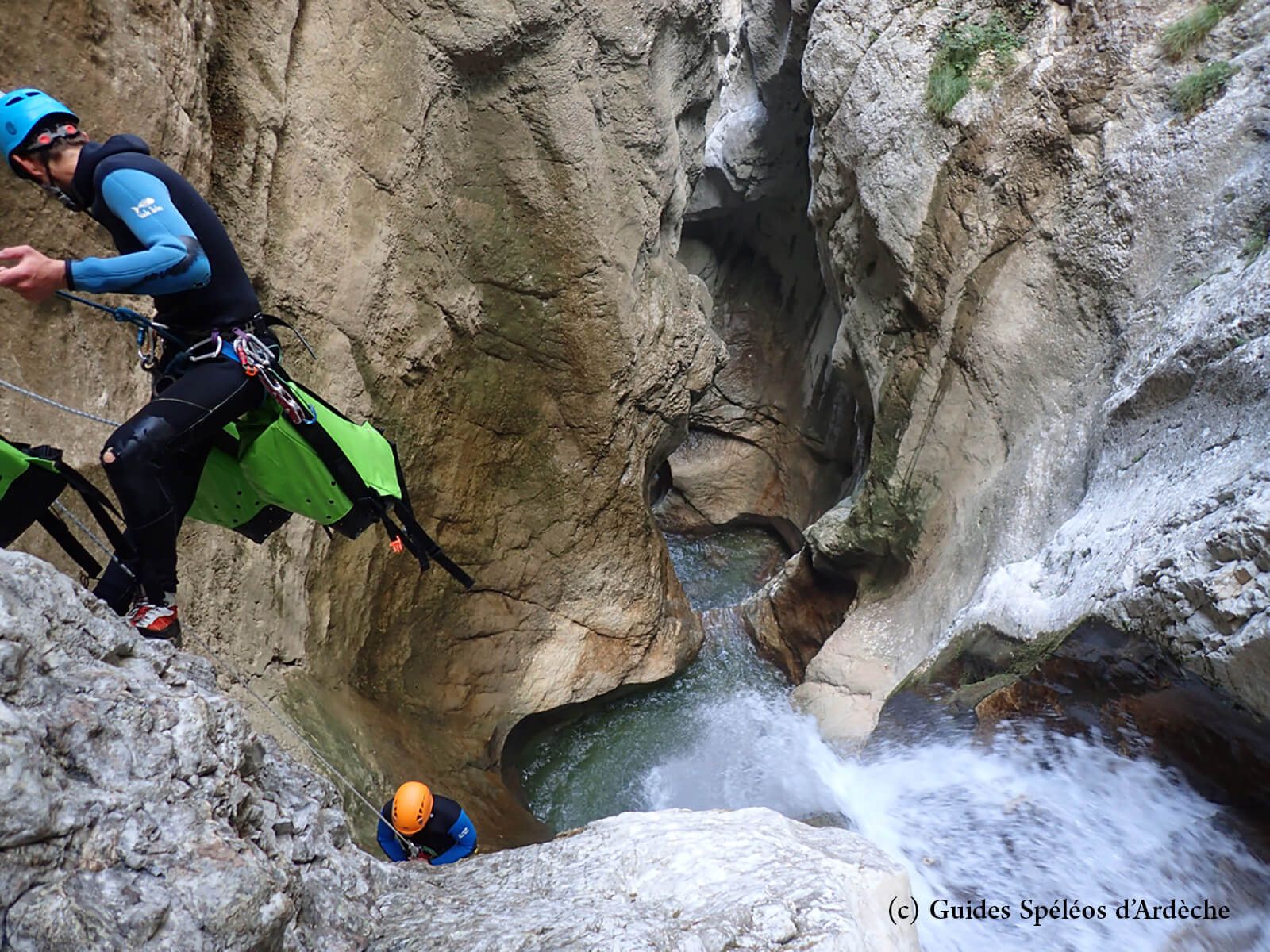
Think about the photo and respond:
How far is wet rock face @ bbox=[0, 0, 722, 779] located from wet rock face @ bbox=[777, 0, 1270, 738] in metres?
1.82

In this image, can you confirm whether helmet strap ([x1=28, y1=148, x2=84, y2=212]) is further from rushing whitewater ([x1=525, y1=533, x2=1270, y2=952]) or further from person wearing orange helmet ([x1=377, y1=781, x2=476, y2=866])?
rushing whitewater ([x1=525, y1=533, x2=1270, y2=952])

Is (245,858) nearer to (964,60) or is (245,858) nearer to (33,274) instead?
(33,274)

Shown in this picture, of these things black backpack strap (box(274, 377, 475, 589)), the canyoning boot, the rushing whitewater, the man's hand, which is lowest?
the rushing whitewater

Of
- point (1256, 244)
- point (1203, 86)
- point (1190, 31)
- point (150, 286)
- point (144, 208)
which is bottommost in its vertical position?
point (150, 286)

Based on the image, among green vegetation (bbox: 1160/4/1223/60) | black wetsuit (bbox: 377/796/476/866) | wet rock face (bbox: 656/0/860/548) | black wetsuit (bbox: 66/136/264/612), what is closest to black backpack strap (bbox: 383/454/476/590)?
black wetsuit (bbox: 66/136/264/612)

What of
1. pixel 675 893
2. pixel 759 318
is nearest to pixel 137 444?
pixel 675 893

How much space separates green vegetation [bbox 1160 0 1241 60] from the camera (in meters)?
5.25

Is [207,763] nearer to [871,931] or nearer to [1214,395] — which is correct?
[871,931]

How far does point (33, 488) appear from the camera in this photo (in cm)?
265

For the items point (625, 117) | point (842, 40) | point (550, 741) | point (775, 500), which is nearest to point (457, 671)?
point (550, 741)

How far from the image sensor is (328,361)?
5.31 m

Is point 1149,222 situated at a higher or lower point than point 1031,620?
higher

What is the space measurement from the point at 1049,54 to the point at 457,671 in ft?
22.2

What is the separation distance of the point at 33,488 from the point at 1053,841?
14.0 ft
